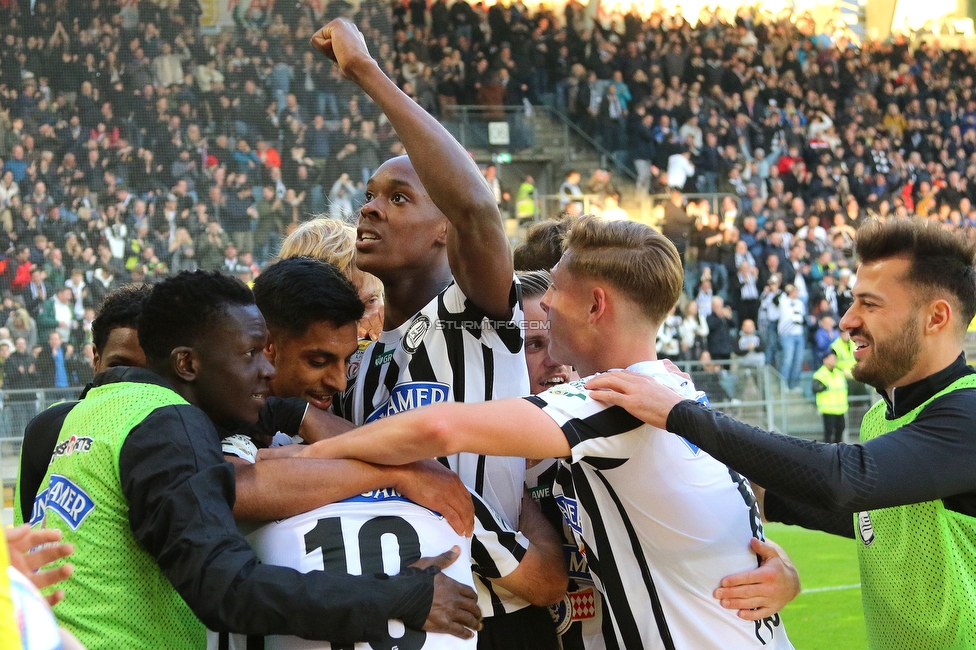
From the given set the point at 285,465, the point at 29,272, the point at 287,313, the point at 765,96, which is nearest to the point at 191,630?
the point at 285,465

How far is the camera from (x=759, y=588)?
2.44 metres

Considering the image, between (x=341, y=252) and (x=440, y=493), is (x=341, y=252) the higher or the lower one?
the higher one

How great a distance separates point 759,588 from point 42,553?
5.39 feet

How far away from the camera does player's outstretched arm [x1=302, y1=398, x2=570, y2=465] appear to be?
7.30 feet

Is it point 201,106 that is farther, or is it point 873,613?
point 201,106

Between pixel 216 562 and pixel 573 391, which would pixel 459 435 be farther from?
pixel 216 562

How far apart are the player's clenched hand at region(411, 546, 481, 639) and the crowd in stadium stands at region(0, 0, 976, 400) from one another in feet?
28.6

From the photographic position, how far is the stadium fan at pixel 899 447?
2297 millimetres

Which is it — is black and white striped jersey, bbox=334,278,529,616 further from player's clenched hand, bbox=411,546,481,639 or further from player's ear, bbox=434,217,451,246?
player's clenched hand, bbox=411,546,481,639

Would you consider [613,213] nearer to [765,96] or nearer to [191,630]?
[765,96]

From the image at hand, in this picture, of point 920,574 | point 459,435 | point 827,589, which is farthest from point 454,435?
point 827,589

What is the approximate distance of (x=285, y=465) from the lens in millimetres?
2252

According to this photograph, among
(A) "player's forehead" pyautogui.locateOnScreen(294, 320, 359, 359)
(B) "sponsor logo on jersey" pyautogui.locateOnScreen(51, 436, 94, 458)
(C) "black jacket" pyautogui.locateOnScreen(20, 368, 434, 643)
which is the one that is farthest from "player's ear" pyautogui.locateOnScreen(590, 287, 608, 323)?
(B) "sponsor logo on jersey" pyautogui.locateOnScreen(51, 436, 94, 458)

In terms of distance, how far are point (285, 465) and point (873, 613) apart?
→ 1.74m
